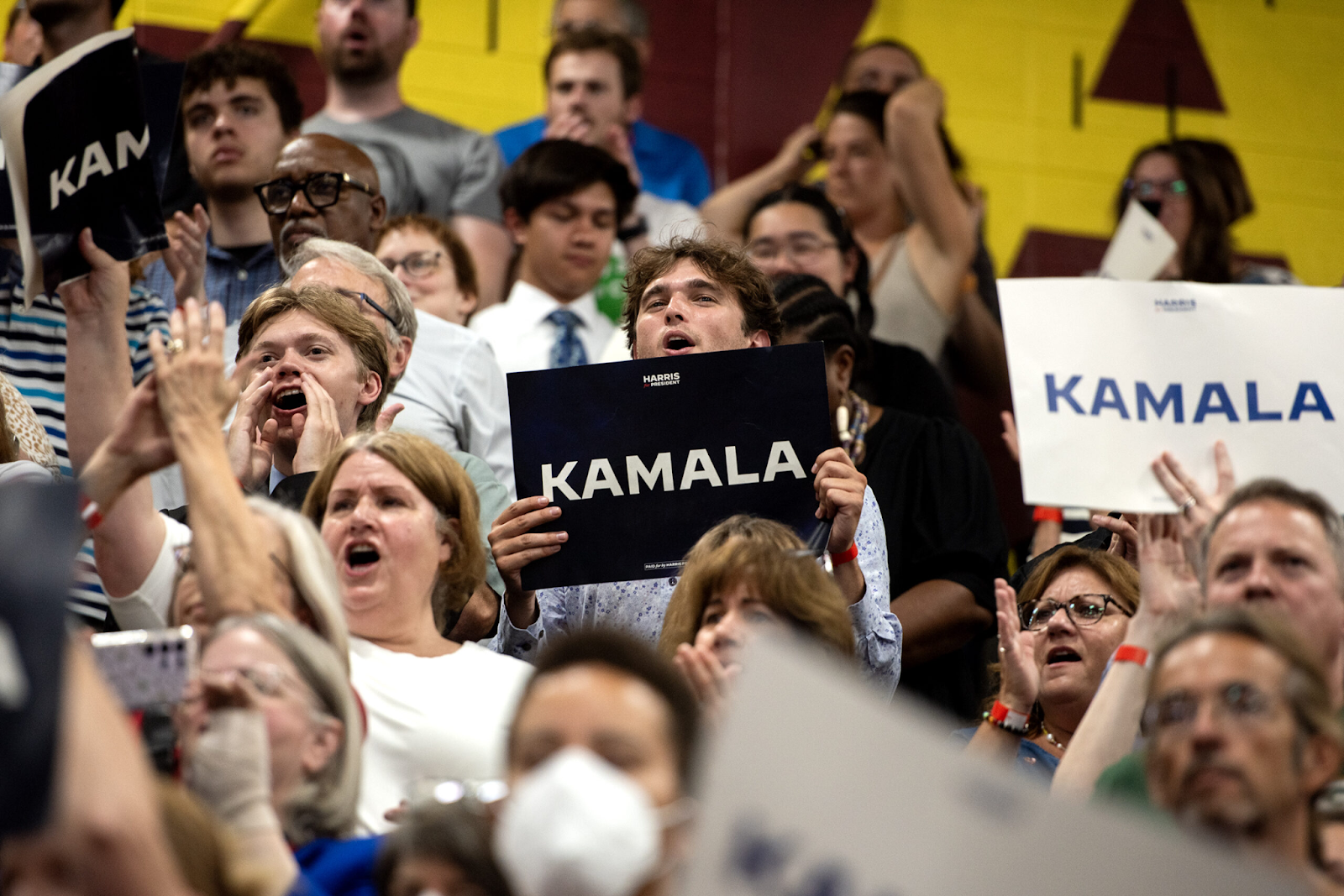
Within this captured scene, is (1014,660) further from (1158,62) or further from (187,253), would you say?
(1158,62)

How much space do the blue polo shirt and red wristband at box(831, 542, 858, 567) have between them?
135 inches

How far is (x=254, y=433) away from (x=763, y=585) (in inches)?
57.2

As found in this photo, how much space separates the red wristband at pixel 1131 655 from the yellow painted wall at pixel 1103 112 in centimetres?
459

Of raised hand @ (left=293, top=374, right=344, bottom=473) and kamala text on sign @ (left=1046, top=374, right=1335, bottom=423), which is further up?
kamala text on sign @ (left=1046, top=374, right=1335, bottom=423)

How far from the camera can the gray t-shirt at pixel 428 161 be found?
589 cm

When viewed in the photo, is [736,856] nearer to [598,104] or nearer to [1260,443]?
[1260,443]

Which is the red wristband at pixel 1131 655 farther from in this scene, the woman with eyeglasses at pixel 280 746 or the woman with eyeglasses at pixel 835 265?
the woman with eyeglasses at pixel 835 265

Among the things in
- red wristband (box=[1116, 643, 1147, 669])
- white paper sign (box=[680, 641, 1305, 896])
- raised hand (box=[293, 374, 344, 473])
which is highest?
raised hand (box=[293, 374, 344, 473])

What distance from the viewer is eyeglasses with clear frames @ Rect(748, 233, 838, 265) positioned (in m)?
5.25

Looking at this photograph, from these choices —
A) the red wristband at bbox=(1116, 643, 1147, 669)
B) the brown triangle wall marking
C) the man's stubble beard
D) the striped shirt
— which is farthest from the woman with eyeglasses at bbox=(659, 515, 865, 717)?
the brown triangle wall marking

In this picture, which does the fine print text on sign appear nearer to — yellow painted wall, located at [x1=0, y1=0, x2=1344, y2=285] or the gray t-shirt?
the gray t-shirt

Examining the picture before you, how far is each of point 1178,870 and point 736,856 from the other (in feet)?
1.56

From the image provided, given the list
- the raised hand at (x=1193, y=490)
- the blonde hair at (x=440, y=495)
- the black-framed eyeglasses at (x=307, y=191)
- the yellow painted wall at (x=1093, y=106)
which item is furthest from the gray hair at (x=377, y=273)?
the yellow painted wall at (x=1093, y=106)

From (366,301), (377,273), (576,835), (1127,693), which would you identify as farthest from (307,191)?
(576,835)
